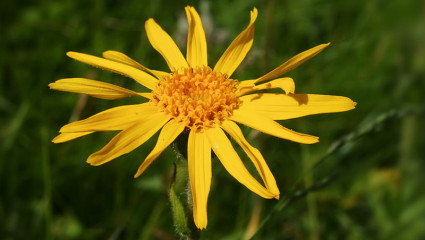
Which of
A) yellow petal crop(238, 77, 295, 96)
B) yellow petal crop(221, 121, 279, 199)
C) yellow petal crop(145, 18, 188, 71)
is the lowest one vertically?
yellow petal crop(221, 121, 279, 199)

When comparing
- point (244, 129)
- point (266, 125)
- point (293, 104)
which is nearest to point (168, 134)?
point (266, 125)

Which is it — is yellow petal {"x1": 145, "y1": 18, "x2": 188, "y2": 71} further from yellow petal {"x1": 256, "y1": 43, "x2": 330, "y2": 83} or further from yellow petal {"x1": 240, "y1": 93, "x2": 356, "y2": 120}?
yellow petal {"x1": 256, "y1": 43, "x2": 330, "y2": 83}

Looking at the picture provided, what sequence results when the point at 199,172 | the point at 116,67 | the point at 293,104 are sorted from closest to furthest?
1. the point at 199,172
2. the point at 293,104
3. the point at 116,67

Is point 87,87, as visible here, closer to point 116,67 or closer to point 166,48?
point 116,67

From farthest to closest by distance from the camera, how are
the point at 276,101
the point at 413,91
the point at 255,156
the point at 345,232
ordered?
the point at 413,91 → the point at 345,232 → the point at 276,101 → the point at 255,156

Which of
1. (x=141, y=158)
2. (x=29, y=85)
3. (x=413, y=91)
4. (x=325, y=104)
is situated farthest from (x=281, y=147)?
(x=29, y=85)

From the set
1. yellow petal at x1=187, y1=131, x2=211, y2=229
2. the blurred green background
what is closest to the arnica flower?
yellow petal at x1=187, y1=131, x2=211, y2=229

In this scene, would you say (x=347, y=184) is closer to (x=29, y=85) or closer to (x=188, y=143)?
(x=188, y=143)

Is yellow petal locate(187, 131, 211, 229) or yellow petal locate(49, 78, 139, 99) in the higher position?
yellow petal locate(49, 78, 139, 99)
